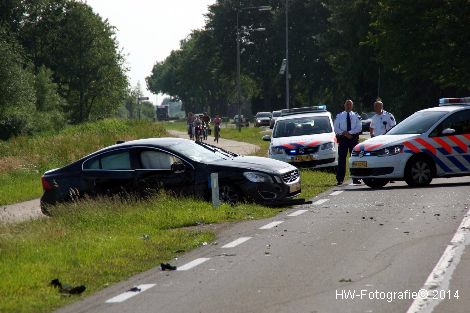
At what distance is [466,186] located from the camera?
2191cm

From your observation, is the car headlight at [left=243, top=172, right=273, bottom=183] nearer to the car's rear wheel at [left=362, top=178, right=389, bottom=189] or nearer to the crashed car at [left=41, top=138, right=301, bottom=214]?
the crashed car at [left=41, top=138, right=301, bottom=214]

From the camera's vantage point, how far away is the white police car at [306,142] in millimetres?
27344

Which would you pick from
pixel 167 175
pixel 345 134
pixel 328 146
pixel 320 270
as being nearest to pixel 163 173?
pixel 167 175

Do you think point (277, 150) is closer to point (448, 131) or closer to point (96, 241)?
point (448, 131)

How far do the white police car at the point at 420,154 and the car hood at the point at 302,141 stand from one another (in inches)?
186

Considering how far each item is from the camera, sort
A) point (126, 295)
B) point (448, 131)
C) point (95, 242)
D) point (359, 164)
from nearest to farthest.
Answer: point (126, 295) < point (95, 242) < point (448, 131) < point (359, 164)

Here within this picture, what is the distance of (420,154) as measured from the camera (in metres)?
22.2

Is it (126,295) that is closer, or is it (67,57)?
(126,295)

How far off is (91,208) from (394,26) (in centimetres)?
4391

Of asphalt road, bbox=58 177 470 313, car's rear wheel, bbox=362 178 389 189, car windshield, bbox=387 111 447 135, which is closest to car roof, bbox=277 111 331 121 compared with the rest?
car windshield, bbox=387 111 447 135

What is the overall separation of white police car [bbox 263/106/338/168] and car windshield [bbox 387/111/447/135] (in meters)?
4.10

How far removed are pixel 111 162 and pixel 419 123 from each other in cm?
734

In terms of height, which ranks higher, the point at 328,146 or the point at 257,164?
the point at 257,164

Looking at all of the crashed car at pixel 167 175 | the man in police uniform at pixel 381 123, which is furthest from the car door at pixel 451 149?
the crashed car at pixel 167 175
